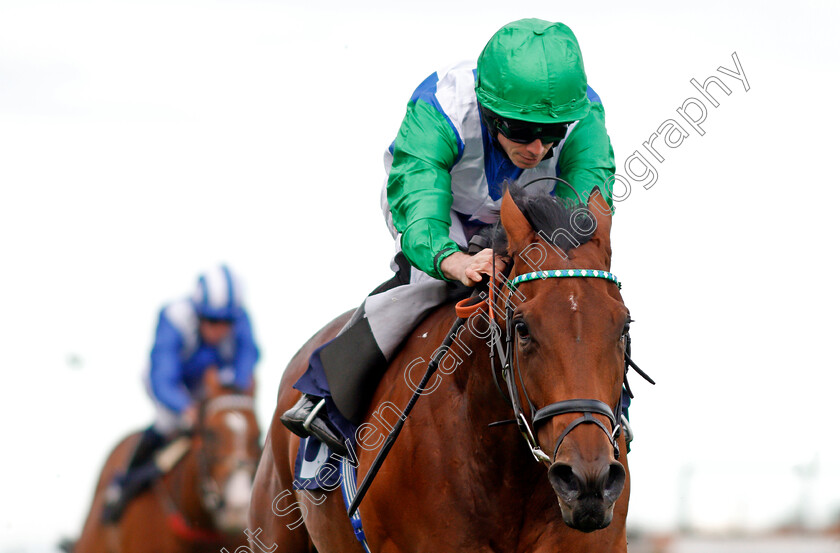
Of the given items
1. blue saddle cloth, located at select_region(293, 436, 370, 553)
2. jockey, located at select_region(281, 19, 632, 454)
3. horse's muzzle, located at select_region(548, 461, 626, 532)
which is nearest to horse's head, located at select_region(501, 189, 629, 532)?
horse's muzzle, located at select_region(548, 461, 626, 532)

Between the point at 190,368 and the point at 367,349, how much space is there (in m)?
4.74

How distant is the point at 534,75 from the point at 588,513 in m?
1.86

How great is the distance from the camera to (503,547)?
4.07 meters

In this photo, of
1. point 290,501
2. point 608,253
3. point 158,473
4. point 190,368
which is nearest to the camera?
point 608,253

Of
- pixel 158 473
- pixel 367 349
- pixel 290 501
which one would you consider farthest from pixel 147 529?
pixel 367 349

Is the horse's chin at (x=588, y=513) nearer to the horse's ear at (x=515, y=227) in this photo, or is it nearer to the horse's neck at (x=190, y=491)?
the horse's ear at (x=515, y=227)

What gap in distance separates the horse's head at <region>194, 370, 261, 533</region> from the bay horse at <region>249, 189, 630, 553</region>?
293 cm

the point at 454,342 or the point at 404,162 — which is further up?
the point at 404,162

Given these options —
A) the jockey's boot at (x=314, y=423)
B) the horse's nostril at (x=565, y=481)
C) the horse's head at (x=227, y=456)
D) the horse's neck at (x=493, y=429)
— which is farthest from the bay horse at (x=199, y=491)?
the horse's nostril at (x=565, y=481)

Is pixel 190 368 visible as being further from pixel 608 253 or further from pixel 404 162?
pixel 608 253

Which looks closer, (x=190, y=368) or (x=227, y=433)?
(x=227, y=433)

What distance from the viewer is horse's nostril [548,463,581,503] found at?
332 cm

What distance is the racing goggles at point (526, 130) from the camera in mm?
4359

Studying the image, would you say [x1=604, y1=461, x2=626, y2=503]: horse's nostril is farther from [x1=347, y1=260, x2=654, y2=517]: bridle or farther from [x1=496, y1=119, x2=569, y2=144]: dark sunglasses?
[x1=496, y1=119, x2=569, y2=144]: dark sunglasses
